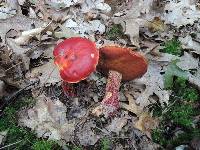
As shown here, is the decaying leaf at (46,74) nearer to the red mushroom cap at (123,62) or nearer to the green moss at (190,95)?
the red mushroom cap at (123,62)

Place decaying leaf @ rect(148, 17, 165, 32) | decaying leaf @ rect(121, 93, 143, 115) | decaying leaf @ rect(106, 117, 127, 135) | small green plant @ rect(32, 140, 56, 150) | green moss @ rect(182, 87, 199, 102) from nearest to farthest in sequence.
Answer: small green plant @ rect(32, 140, 56, 150) → decaying leaf @ rect(106, 117, 127, 135) → decaying leaf @ rect(121, 93, 143, 115) → green moss @ rect(182, 87, 199, 102) → decaying leaf @ rect(148, 17, 165, 32)

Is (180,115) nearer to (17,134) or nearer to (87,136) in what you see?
(87,136)

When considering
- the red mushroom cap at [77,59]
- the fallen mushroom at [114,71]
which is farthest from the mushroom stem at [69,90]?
the red mushroom cap at [77,59]

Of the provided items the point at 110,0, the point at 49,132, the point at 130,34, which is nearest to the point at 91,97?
the point at 49,132

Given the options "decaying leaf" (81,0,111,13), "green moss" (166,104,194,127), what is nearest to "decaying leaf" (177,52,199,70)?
"green moss" (166,104,194,127)

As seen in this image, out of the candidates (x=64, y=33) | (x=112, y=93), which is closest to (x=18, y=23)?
(x=64, y=33)

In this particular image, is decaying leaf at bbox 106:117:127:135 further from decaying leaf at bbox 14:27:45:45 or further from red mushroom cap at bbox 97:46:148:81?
decaying leaf at bbox 14:27:45:45

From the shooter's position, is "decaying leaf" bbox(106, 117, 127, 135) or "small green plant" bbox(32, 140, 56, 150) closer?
"small green plant" bbox(32, 140, 56, 150)
